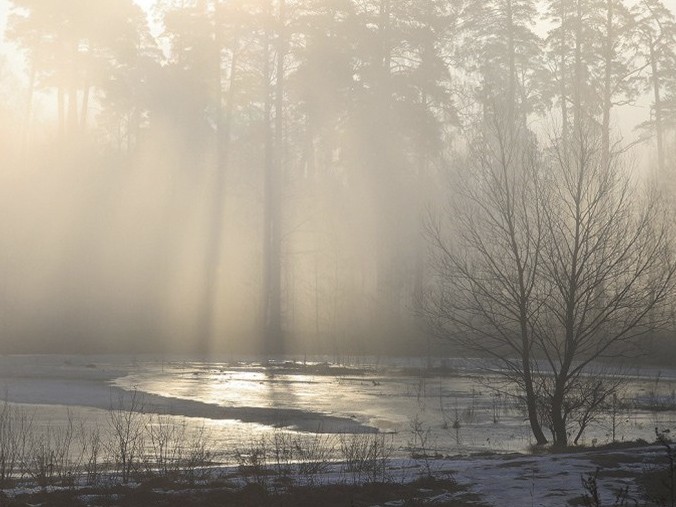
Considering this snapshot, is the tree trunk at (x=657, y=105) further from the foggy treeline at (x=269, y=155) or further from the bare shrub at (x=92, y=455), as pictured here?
the bare shrub at (x=92, y=455)

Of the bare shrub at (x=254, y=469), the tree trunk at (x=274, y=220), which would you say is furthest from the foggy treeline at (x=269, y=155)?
the bare shrub at (x=254, y=469)

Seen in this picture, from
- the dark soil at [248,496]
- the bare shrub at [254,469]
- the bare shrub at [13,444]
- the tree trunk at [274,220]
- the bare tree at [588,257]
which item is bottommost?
the dark soil at [248,496]

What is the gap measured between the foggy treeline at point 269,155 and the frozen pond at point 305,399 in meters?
7.71

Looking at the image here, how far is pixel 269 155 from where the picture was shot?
40406mm

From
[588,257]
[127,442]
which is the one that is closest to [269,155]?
[588,257]

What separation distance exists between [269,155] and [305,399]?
767 inches

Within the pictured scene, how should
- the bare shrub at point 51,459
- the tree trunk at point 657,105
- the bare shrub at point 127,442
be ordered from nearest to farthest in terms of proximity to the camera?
the bare shrub at point 51,459 < the bare shrub at point 127,442 < the tree trunk at point 657,105

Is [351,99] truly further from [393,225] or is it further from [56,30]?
[56,30]

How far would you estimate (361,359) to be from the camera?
1433 inches

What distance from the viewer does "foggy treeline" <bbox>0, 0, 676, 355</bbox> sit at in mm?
40594

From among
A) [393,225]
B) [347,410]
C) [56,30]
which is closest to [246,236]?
[393,225]

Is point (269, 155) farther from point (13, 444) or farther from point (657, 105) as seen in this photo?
point (13, 444)

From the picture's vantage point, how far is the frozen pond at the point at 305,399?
17.4m

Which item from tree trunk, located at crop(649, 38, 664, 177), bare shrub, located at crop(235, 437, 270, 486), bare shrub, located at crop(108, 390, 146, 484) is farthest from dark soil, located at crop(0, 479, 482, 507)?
tree trunk, located at crop(649, 38, 664, 177)
